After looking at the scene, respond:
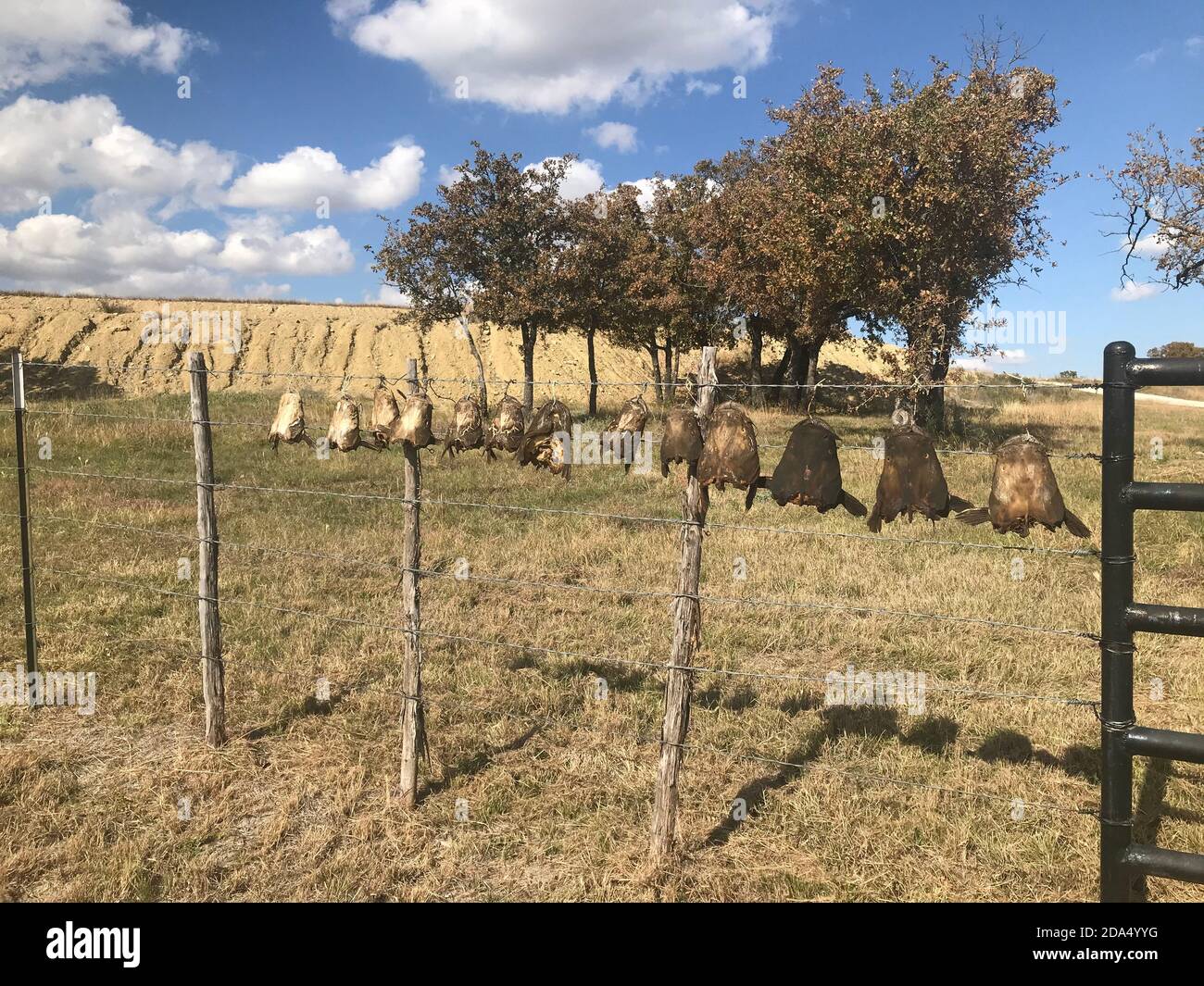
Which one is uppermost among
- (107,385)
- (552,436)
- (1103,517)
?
(107,385)

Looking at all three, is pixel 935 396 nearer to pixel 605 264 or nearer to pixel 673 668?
pixel 605 264

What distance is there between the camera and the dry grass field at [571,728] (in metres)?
3.90

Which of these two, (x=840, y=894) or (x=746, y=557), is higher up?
(x=746, y=557)

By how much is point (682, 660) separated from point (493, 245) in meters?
22.3

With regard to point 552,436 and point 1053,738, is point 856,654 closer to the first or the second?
point 1053,738

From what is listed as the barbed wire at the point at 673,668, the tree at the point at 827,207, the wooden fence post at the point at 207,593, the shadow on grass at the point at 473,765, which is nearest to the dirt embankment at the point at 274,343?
the tree at the point at 827,207

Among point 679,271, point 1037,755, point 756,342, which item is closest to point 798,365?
point 756,342

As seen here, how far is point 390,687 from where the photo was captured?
236 inches

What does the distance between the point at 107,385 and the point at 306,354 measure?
14.1m

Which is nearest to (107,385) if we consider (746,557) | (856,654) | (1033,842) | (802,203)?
(802,203)

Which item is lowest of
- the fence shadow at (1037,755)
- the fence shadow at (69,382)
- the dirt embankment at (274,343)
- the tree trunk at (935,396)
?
the fence shadow at (1037,755)

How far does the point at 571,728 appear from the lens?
5402 mm

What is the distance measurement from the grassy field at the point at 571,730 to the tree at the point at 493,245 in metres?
14.7

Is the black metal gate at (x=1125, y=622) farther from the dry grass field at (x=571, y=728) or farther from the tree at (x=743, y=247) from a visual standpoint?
the tree at (x=743, y=247)
